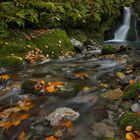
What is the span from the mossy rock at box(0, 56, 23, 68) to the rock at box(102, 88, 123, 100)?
12.1 feet

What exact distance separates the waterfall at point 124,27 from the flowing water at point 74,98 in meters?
8.46

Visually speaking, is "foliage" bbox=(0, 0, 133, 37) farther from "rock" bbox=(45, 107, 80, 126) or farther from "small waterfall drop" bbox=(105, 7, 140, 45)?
"rock" bbox=(45, 107, 80, 126)

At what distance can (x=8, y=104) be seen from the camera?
5719mm

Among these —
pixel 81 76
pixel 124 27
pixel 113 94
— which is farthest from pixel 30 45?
pixel 124 27

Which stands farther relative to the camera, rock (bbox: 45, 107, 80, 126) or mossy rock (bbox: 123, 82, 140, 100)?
mossy rock (bbox: 123, 82, 140, 100)

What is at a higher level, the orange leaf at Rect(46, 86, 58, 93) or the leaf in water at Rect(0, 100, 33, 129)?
the orange leaf at Rect(46, 86, 58, 93)

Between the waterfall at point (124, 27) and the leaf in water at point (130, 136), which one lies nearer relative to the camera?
the leaf in water at point (130, 136)

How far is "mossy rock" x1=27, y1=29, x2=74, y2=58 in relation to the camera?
33.9 ft

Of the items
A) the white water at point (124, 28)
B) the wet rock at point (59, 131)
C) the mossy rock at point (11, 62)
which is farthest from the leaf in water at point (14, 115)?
the white water at point (124, 28)

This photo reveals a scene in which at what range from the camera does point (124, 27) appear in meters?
18.0

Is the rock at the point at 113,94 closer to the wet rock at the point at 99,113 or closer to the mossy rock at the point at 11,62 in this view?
the wet rock at the point at 99,113

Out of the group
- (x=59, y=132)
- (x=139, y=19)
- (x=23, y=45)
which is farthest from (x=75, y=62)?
(x=139, y=19)

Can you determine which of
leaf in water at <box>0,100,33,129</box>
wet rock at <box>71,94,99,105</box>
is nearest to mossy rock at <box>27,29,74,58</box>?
wet rock at <box>71,94,99,105</box>

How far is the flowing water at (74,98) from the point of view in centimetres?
455
